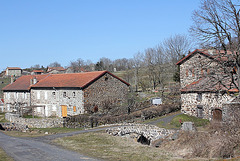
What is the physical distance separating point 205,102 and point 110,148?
15.5 metres

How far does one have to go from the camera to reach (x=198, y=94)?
98.3 feet

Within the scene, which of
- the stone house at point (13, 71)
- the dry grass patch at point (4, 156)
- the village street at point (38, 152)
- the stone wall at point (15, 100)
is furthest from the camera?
the stone house at point (13, 71)

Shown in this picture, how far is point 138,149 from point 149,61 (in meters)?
47.3

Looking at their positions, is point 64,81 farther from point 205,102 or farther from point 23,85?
point 205,102

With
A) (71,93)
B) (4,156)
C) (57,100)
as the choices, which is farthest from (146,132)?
(57,100)

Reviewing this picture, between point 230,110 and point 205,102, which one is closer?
point 230,110

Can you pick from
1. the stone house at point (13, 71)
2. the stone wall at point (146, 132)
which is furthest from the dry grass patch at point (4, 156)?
the stone house at point (13, 71)

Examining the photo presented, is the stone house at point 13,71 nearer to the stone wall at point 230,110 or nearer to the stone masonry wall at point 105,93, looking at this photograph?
the stone masonry wall at point 105,93

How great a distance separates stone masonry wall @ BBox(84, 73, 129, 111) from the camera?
37.6 m

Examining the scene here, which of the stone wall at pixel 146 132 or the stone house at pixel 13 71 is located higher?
the stone house at pixel 13 71

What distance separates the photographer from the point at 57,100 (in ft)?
133

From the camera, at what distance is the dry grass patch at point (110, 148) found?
47.5 feet

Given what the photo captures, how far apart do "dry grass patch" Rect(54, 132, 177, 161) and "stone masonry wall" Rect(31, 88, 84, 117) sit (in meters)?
15.3

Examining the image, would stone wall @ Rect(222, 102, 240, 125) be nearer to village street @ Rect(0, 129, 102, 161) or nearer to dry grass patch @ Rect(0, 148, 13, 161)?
village street @ Rect(0, 129, 102, 161)
